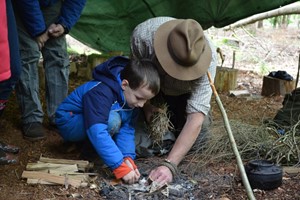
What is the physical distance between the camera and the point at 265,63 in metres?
7.41

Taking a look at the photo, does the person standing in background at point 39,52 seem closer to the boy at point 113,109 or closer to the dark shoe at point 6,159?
the dark shoe at point 6,159

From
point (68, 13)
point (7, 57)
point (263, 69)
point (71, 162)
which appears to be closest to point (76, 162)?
point (71, 162)

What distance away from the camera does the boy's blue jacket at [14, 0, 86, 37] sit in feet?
10.2

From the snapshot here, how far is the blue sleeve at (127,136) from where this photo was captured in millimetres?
2758

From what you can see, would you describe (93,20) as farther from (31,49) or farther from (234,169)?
(234,169)

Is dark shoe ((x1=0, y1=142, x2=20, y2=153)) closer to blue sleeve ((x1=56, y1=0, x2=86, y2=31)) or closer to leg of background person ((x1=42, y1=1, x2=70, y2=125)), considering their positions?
leg of background person ((x1=42, y1=1, x2=70, y2=125))

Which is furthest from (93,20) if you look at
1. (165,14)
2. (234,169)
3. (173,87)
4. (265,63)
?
(265,63)

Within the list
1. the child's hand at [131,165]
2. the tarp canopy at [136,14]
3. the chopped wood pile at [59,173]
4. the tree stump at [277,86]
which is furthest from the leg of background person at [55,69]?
the tree stump at [277,86]

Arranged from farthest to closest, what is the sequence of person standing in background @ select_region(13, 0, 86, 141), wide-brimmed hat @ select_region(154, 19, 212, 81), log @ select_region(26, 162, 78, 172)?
person standing in background @ select_region(13, 0, 86, 141)
log @ select_region(26, 162, 78, 172)
wide-brimmed hat @ select_region(154, 19, 212, 81)

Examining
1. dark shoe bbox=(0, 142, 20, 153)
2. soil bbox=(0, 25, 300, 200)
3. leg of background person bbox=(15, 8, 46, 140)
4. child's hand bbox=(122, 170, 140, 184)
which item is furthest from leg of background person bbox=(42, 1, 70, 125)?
child's hand bbox=(122, 170, 140, 184)

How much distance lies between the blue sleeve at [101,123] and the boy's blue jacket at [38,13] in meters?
0.87

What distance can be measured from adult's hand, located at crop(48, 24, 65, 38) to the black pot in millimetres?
1678

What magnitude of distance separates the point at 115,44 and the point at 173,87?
2443 millimetres

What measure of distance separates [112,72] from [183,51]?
0.46 meters
